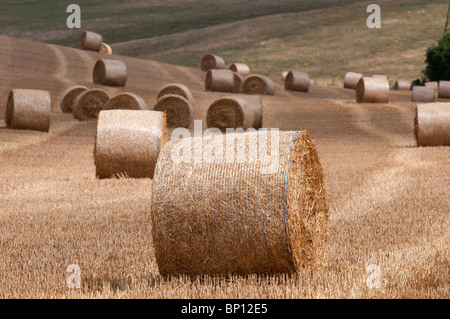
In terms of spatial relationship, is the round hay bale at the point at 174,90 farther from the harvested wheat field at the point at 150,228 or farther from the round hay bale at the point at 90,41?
the round hay bale at the point at 90,41

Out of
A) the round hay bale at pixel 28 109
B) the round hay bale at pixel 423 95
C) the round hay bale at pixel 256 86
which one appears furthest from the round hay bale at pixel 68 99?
the round hay bale at pixel 423 95

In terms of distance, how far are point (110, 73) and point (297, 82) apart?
35.1 ft

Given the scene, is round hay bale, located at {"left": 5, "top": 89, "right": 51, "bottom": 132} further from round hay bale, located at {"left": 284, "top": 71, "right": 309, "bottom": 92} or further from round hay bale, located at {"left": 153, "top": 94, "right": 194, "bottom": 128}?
round hay bale, located at {"left": 284, "top": 71, "right": 309, "bottom": 92}

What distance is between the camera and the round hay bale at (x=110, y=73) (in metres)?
26.8

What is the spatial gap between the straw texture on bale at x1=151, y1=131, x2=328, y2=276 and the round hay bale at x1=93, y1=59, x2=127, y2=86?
22.5 m

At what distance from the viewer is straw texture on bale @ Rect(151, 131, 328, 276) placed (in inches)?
184

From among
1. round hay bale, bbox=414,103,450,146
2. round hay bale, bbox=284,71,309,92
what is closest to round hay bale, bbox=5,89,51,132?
round hay bale, bbox=414,103,450,146

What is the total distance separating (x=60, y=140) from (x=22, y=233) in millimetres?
10988

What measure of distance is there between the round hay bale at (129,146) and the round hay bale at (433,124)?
734 cm

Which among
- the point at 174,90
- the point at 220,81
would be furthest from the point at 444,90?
the point at 174,90

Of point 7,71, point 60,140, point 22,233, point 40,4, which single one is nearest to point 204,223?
point 22,233

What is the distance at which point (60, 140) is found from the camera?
17.3m

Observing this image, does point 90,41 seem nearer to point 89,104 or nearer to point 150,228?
point 89,104
